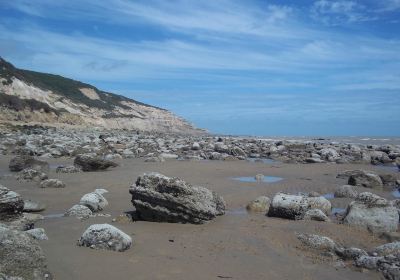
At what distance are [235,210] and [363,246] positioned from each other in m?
3.18

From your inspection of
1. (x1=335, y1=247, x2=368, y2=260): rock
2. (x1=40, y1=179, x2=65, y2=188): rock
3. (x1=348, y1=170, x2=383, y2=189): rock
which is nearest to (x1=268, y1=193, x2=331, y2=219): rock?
(x1=335, y1=247, x2=368, y2=260): rock

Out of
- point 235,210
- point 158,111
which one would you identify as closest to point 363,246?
point 235,210

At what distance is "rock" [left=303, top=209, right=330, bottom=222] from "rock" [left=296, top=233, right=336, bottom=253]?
141cm

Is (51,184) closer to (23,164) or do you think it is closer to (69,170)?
(69,170)

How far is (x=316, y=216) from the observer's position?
8.50 metres

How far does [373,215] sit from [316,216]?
1024 millimetres

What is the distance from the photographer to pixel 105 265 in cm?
545

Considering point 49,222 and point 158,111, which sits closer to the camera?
point 49,222

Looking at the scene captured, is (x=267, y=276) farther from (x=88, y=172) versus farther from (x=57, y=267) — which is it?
(x=88, y=172)

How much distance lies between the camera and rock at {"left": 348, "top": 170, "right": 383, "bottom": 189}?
525 inches

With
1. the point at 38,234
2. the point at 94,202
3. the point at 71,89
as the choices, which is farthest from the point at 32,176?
the point at 71,89

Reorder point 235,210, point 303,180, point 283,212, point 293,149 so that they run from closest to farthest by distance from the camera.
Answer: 1. point 283,212
2. point 235,210
3. point 303,180
4. point 293,149

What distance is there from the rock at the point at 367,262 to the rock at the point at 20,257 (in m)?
3.93

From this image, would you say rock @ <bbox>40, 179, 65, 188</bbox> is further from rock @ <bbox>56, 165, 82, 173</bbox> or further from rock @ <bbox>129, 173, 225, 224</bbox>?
rock @ <bbox>129, 173, 225, 224</bbox>
